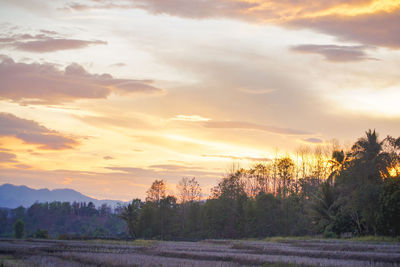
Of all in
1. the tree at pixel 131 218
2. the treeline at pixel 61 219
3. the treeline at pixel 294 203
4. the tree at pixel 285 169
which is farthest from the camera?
the treeline at pixel 61 219

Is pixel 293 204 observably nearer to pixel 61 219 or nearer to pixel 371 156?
pixel 371 156

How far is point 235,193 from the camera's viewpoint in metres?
72.6

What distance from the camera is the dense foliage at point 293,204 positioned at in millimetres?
42688

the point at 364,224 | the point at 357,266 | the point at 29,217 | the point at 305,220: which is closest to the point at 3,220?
the point at 29,217

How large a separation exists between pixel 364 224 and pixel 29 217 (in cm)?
10932

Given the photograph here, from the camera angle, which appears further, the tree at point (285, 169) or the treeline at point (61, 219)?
the treeline at point (61, 219)

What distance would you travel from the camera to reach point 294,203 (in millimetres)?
66188

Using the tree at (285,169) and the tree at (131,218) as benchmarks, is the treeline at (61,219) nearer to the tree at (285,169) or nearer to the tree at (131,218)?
the tree at (131,218)

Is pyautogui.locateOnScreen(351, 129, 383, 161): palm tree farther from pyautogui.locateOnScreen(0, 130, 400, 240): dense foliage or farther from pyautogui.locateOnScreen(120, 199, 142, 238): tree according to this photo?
pyautogui.locateOnScreen(120, 199, 142, 238): tree

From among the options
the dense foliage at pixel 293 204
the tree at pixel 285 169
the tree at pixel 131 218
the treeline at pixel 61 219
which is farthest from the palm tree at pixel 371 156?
the treeline at pixel 61 219

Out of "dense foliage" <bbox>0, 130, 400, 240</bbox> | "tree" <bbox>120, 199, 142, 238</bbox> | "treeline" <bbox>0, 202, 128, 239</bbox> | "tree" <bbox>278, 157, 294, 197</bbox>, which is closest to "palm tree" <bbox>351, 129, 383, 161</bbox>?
"dense foliage" <bbox>0, 130, 400, 240</bbox>

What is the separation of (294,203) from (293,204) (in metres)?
0.35

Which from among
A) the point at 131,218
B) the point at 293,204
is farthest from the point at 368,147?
the point at 131,218

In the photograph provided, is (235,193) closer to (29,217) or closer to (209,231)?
(209,231)
